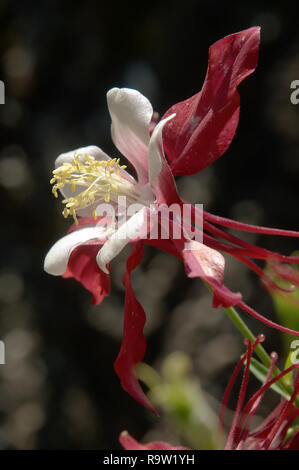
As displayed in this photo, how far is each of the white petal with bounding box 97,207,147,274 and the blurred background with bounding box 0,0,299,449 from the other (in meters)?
1.65

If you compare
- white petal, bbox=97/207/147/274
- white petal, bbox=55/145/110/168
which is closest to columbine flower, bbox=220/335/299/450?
white petal, bbox=97/207/147/274

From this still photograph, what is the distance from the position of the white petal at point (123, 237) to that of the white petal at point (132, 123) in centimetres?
19

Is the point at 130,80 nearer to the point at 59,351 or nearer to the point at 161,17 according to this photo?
the point at 161,17

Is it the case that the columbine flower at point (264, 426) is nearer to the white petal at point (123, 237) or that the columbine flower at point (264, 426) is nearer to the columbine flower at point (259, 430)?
the columbine flower at point (259, 430)

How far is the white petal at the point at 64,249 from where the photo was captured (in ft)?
3.93

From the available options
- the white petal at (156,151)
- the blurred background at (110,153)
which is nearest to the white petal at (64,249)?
the white petal at (156,151)

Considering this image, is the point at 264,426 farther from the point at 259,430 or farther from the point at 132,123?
the point at 132,123

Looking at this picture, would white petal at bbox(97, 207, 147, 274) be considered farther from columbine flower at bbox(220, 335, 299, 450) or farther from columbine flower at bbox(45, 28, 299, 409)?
columbine flower at bbox(220, 335, 299, 450)

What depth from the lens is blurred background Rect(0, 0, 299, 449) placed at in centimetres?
272

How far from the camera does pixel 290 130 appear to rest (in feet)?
8.95

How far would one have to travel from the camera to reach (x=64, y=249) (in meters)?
1.21

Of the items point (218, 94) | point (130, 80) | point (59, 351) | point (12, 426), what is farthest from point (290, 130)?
point (12, 426)

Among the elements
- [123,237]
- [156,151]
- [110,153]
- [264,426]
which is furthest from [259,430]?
[110,153]

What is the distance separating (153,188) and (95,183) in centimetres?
17
